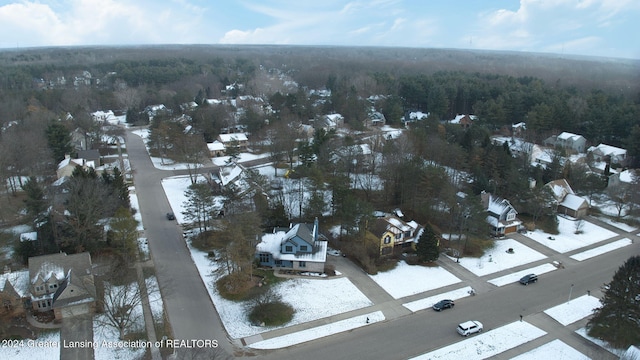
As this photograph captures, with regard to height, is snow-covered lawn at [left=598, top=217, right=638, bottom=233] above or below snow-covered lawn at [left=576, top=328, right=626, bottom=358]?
above

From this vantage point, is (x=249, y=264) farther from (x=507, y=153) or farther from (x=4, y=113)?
(x=4, y=113)

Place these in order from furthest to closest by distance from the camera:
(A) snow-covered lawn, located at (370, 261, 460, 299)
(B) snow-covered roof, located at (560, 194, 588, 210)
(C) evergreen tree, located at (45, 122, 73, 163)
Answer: (C) evergreen tree, located at (45, 122, 73, 163)
(B) snow-covered roof, located at (560, 194, 588, 210)
(A) snow-covered lawn, located at (370, 261, 460, 299)

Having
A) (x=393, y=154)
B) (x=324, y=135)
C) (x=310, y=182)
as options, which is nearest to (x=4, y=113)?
(x=324, y=135)

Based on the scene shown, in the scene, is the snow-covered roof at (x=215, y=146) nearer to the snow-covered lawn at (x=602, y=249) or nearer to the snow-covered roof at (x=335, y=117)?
the snow-covered roof at (x=335, y=117)

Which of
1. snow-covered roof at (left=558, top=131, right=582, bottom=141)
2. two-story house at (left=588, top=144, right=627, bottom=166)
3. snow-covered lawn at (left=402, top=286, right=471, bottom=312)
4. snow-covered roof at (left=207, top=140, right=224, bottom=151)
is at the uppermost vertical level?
snow-covered roof at (left=558, top=131, right=582, bottom=141)

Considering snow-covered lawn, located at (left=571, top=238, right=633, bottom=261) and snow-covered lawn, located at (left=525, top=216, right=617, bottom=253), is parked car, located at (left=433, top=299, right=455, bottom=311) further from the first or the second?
snow-covered lawn, located at (left=525, top=216, right=617, bottom=253)

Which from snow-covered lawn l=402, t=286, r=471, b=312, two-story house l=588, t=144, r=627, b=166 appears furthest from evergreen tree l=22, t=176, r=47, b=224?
two-story house l=588, t=144, r=627, b=166

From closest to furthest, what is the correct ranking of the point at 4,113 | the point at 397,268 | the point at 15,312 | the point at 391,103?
the point at 15,312, the point at 397,268, the point at 4,113, the point at 391,103
